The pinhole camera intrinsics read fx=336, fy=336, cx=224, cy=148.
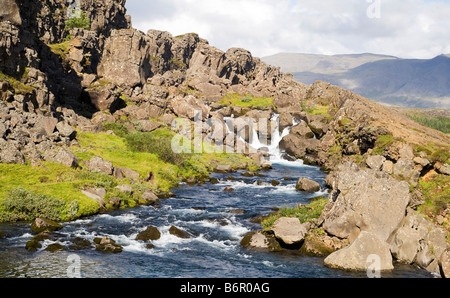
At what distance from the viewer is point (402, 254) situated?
25.3 m

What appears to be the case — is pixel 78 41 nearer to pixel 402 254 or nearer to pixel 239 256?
pixel 239 256

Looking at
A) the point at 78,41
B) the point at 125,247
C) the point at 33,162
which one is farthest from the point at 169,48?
the point at 125,247

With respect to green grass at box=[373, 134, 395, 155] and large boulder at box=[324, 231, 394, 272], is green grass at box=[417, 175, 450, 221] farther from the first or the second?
green grass at box=[373, 134, 395, 155]

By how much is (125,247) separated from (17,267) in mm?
7708

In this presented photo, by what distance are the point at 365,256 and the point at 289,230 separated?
6.64 metres

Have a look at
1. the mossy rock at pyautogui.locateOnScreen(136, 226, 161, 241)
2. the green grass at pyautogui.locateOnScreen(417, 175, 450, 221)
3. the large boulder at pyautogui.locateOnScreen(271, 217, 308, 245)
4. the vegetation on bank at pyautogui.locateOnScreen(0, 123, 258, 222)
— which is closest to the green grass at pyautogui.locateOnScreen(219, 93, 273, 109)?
the vegetation on bank at pyautogui.locateOnScreen(0, 123, 258, 222)

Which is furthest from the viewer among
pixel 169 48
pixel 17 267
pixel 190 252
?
pixel 169 48

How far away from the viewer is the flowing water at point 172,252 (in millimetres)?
22375

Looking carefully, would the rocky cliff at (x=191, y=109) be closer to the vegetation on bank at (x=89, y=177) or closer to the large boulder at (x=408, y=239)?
the large boulder at (x=408, y=239)

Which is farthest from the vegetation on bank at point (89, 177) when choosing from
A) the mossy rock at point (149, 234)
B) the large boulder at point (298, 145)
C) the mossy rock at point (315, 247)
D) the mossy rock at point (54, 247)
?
the mossy rock at point (315, 247)

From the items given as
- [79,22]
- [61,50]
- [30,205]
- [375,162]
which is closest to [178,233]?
[30,205]

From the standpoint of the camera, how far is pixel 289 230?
28375 mm

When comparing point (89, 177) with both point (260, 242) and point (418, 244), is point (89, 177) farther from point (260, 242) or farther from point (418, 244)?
point (418, 244)

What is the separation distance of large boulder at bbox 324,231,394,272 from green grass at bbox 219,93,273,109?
93.7 m
